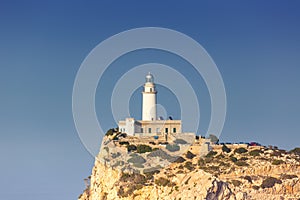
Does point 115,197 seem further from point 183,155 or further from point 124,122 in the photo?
point 124,122

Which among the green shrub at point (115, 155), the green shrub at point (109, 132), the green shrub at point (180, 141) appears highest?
the green shrub at point (109, 132)

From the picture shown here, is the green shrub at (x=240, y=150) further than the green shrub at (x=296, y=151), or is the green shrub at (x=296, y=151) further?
the green shrub at (x=296, y=151)

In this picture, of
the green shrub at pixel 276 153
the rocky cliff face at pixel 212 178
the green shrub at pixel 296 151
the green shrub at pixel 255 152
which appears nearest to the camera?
the rocky cliff face at pixel 212 178

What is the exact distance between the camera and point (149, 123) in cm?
7694

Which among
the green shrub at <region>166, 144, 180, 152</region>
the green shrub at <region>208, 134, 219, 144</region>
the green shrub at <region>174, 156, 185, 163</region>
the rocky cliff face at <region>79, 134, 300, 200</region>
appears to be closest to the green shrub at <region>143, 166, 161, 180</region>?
the rocky cliff face at <region>79, 134, 300, 200</region>

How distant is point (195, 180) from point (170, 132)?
1778cm

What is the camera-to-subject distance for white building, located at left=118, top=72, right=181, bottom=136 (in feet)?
A: 251

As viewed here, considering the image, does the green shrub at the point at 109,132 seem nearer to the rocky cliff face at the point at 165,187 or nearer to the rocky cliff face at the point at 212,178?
the rocky cliff face at the point at 212,178

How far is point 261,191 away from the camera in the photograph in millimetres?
61375

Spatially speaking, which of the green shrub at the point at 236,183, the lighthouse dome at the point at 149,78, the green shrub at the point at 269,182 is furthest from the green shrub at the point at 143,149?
the green shrub at the point at 269,182

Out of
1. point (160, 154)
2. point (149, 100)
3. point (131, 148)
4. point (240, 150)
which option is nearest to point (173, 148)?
point (160, 154)

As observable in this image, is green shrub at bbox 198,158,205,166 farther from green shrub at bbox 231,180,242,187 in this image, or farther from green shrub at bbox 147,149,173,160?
green shrub at bbox 231,180,242,187

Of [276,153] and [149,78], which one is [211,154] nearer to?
[276,153]

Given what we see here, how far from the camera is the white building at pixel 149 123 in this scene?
76.5 m
